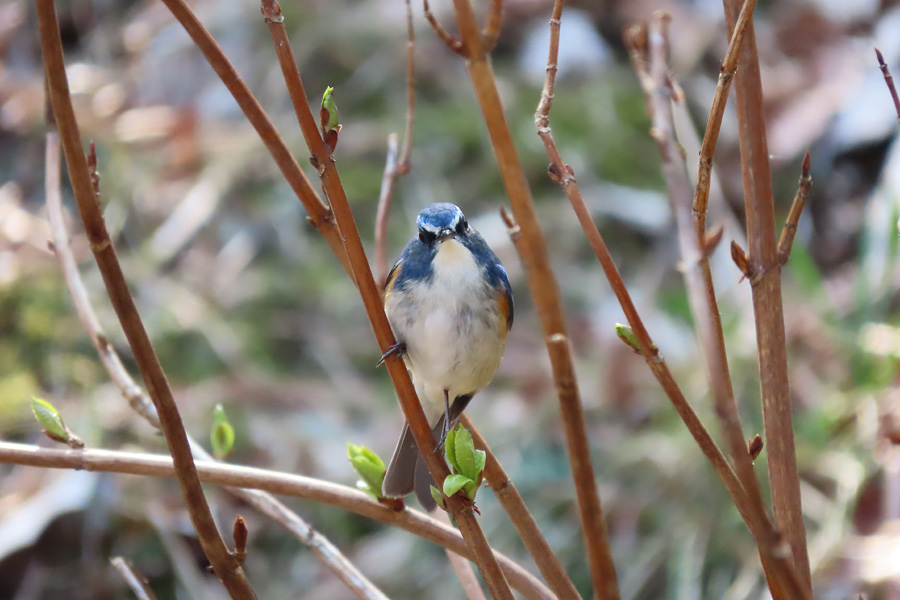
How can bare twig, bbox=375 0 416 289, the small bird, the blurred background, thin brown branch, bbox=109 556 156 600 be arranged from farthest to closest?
the blurred background < the small bird < bare twig, bbox=375 0 416 289 < thin brown branch, bbox=109 556 156 600

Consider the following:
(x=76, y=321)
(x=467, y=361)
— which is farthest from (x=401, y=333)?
(x=76, y=321)

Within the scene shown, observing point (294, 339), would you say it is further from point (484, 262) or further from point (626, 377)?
point (484, 262)

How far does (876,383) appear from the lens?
9.47ft

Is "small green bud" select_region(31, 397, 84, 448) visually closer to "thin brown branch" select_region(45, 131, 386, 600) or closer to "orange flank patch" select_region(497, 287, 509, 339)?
"thin brown branch" select_region(45, 131, 386, 600)

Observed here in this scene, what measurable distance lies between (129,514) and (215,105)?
107 inches

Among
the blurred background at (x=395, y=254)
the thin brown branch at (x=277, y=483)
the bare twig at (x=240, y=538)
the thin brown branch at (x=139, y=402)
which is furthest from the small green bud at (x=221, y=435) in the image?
the blurred background at (x=395, y=254)

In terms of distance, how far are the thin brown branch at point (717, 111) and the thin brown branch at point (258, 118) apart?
1.67ft

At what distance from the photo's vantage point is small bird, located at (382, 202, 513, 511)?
1665 mm

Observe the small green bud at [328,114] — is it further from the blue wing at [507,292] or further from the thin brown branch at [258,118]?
the blue wing at [507,292]

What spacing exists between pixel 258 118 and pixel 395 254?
10.1 feet

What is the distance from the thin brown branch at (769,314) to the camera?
974mm

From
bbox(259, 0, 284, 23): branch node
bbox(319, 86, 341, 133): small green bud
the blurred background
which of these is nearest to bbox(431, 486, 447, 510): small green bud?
bbox(319, 86, 341, 133): small green bud

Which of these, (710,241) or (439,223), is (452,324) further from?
(710,241)

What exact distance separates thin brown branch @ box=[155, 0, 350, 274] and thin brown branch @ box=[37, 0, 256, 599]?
162 millimetres
